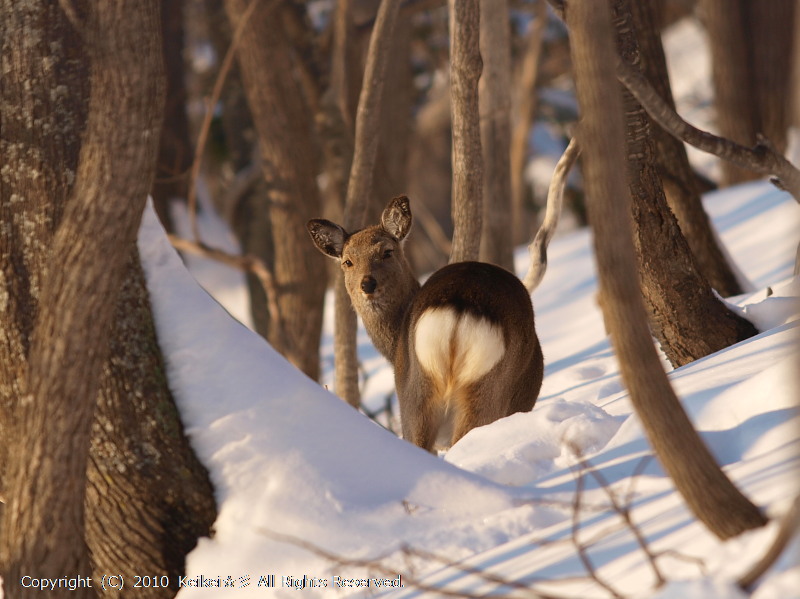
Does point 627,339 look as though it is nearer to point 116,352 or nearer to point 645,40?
point 116,352

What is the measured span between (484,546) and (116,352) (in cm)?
165

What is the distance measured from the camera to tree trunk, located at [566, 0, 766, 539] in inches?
123

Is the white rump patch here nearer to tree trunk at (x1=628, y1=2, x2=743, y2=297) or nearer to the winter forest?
the winter forest

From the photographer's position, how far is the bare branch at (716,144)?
499 centimetres

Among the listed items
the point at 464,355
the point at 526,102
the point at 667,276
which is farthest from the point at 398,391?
the point at 526,102

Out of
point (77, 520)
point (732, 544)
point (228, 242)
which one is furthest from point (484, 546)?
point (228, 242)

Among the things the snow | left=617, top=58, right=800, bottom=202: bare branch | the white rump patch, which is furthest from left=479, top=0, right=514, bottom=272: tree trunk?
the snow

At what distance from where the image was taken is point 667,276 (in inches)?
233

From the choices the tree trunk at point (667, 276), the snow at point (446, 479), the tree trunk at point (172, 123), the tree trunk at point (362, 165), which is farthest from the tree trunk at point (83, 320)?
the tree trunk at point (172, 123)

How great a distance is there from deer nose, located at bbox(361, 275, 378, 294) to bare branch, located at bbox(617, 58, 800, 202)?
2011mm

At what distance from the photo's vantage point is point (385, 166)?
10.3 meters

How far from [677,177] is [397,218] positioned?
1.96 metres

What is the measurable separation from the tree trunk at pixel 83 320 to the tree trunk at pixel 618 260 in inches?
67.0

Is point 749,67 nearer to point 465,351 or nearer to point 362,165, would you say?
point 362,165
